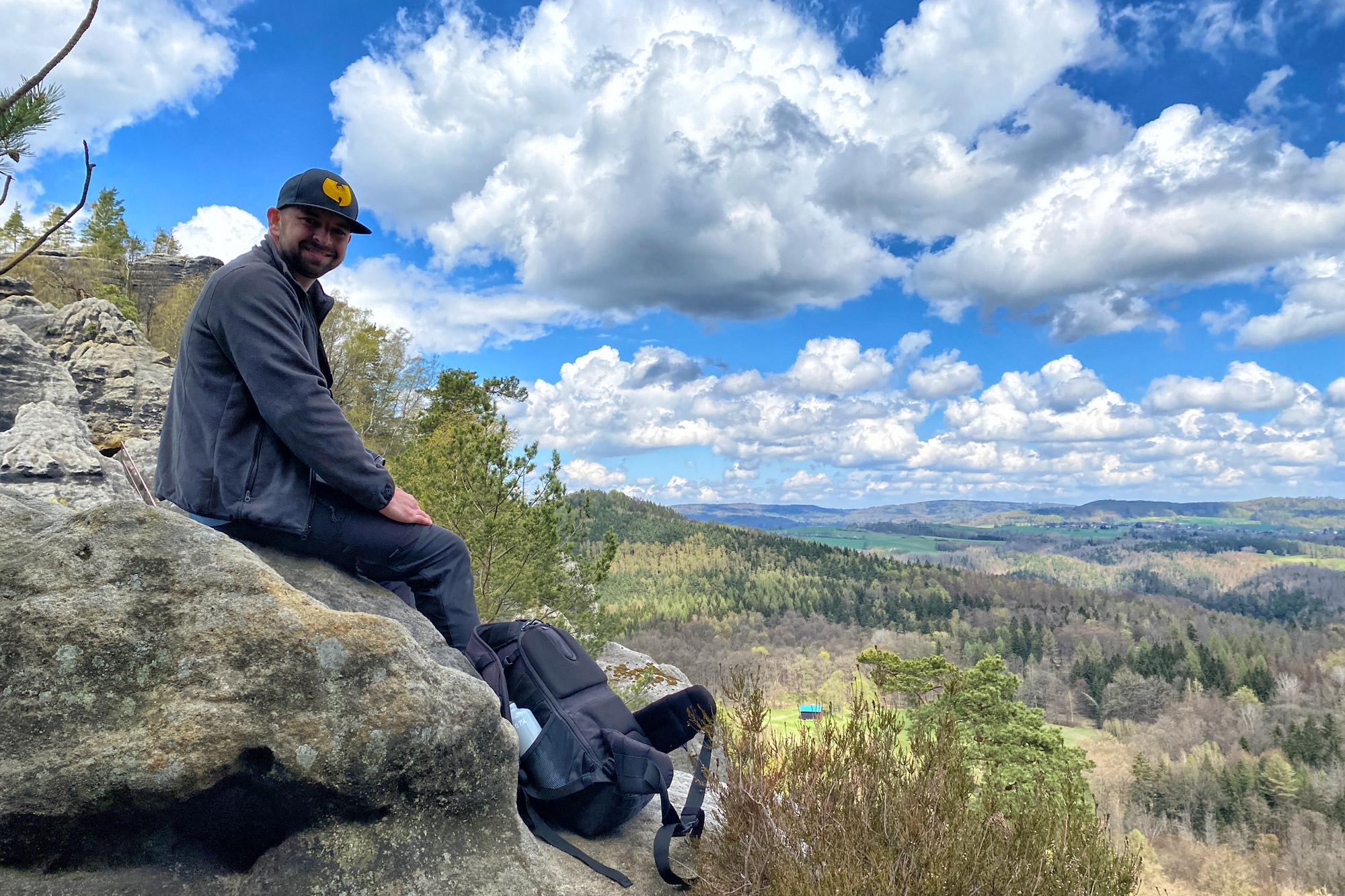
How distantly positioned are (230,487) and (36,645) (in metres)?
1.03

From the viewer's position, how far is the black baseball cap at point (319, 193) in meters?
3.61

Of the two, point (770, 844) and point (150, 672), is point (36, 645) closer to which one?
point (150, 672)

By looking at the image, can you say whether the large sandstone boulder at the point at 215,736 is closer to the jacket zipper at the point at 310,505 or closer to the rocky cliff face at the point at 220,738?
the rocky cliff face at the point at 220,738

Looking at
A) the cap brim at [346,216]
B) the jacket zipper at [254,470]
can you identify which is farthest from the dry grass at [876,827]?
the cap brim at [346,216]

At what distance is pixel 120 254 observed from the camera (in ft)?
158

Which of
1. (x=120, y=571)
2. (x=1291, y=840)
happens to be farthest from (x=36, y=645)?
(x=1291, y=840)

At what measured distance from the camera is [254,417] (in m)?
3.45

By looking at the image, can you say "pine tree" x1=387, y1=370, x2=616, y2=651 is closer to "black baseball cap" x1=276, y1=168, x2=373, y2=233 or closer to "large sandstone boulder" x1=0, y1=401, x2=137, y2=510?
"large sandstone boulder" x1=0, y1=401, x2=137, y2=510

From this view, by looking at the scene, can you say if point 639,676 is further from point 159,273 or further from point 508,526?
point 159,273

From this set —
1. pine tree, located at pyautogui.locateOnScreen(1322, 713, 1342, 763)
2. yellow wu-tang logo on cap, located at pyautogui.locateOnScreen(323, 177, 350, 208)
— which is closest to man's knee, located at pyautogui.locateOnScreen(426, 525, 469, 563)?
yellow wu-tang logo on cap, located at pyautogui.locateOnScreen(323, 177, 350, 208)

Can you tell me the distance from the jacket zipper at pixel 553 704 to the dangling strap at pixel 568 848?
0.34 meters

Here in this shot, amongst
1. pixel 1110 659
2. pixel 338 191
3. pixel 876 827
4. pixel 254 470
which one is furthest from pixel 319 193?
pixel 1110 659

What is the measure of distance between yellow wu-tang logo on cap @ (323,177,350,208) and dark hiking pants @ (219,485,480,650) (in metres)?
1.52

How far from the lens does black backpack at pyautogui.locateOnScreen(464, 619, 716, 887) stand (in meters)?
3.41
